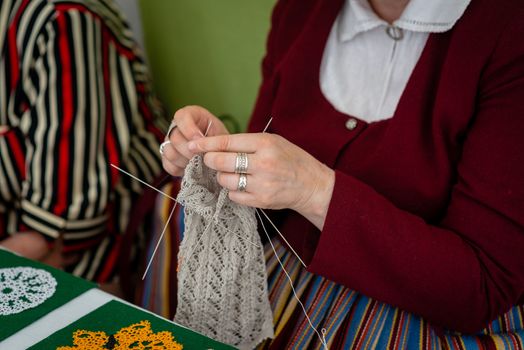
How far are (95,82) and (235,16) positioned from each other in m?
A: 0.56

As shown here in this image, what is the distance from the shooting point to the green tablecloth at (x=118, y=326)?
66 cm

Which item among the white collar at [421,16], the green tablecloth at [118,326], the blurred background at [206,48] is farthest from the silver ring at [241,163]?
the blurred background at [206,48]

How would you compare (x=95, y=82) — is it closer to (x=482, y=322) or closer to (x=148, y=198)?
(x=148, y=198)

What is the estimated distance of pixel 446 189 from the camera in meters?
0.92

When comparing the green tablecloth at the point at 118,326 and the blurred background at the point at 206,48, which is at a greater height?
the blurred background at the point at 206,48

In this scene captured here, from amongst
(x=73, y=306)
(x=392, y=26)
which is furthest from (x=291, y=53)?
(x=73, y=306)

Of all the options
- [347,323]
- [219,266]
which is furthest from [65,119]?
[347,323]

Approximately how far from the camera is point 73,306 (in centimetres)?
73

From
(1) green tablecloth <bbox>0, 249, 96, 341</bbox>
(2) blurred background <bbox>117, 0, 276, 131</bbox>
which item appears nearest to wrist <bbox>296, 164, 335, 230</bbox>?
(1) green tablecloth <bbox>0, 249, 96, 341</bbox>

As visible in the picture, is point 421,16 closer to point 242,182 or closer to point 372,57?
point 372,57

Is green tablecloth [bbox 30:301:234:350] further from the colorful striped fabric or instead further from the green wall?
the green wall

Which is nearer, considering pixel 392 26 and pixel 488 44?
pixel 488 44

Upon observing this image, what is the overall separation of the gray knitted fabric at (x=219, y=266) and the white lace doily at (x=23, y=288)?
8.0 inches

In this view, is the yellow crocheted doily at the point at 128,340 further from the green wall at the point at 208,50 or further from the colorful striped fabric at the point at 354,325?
the green wall at the point at 208,50
